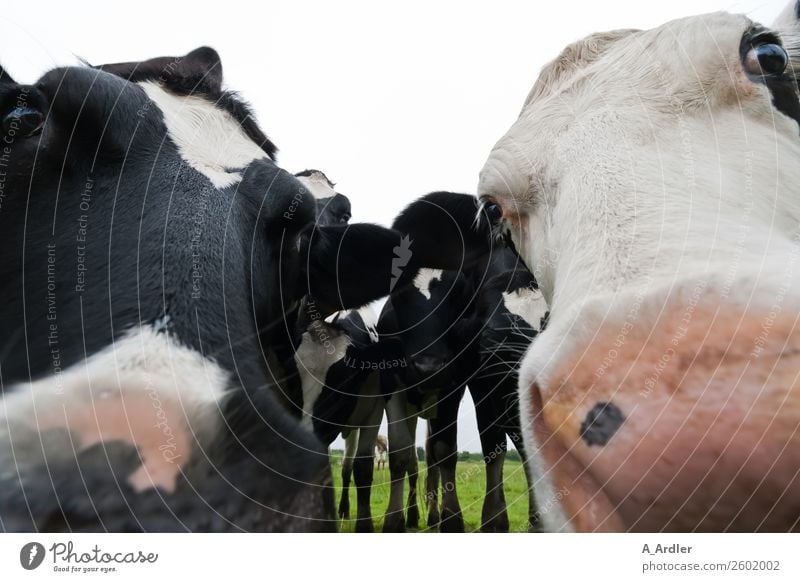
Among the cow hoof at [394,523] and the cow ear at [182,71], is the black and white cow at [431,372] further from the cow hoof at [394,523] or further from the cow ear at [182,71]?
the cow ear at [182,71]

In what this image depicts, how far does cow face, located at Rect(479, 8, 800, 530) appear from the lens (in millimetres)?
1122

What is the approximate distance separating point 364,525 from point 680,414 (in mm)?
4761

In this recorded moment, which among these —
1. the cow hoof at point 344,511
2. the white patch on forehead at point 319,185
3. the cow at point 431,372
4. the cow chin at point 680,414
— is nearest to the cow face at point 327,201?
the white patch on forehead at point 319,185

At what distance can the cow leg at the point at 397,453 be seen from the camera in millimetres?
5738

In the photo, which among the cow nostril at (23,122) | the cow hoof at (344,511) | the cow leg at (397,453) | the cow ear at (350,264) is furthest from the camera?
the cow hoof at (344,511)

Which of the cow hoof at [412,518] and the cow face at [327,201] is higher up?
the cow face at [327,201]

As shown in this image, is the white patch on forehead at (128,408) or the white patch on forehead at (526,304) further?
the white patch on forehead at (526,304)

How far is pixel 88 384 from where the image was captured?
1.46 metres

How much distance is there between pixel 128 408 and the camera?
4.61 feet

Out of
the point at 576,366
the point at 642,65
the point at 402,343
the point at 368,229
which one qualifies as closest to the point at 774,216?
the point at 642,65

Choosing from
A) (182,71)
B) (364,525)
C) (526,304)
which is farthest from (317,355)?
(182,71)

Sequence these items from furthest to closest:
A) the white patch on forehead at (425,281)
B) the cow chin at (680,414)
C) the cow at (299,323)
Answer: the white patch on forehead at (425,281) < the cow at (299,323) < the cow chin at (680,414)

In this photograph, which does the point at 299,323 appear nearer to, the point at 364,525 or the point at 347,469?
the point at 364,525

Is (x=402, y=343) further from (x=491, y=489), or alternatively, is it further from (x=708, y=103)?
(x=708, y=103)
